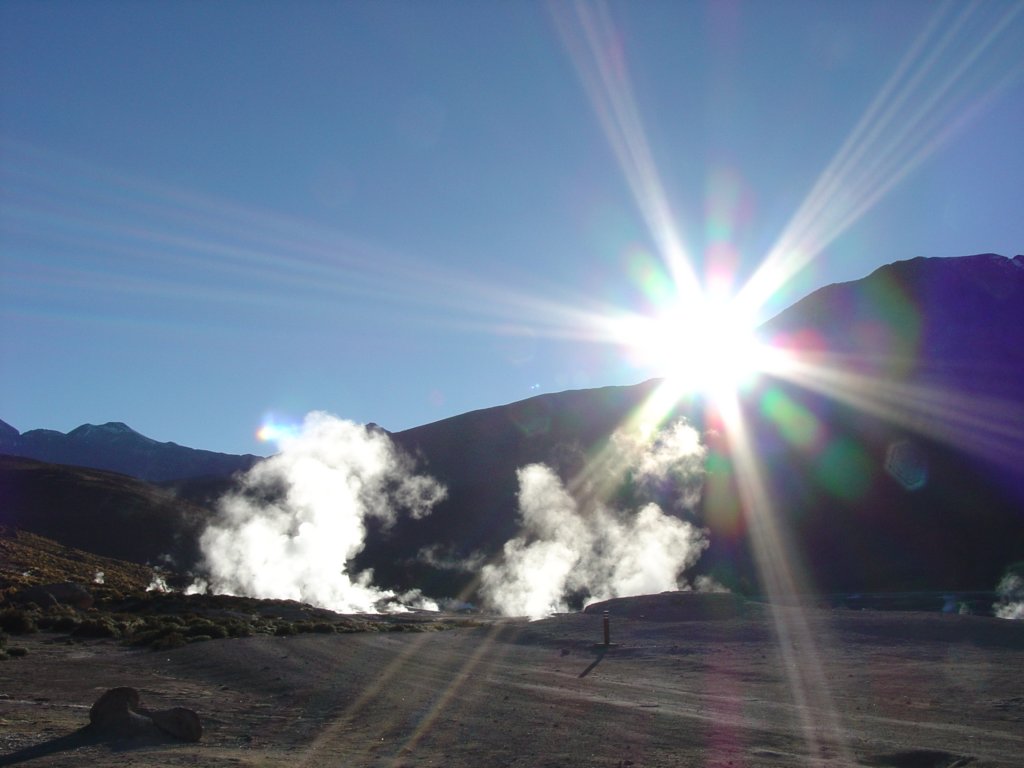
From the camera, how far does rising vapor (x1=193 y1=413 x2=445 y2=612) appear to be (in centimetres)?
5647

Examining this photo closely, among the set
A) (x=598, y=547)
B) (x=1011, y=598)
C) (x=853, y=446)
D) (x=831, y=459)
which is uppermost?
(x=853, y=446)

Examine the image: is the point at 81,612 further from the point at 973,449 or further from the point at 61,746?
the point at 973,449

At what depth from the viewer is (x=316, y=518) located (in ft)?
205

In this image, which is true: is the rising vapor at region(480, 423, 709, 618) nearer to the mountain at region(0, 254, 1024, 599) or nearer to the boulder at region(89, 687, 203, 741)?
the mountain at region(0, 254, 1024, 599)

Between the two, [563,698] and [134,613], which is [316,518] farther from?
[563,698]

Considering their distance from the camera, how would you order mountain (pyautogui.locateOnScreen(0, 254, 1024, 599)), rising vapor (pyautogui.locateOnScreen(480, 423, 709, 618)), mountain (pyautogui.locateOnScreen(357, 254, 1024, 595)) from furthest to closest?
mountain (pyautogui.locateOnScreen(0, 254, 1024, 599))
mountain (pyautogui.locateOnScreen(357, 254, 1024, 595))
rising vapor (pyautogui.locateOnScreen(480, 423, 709, 618))

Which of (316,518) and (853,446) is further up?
(853,446)

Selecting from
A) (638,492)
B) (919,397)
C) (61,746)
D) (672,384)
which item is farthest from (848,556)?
(61,746)

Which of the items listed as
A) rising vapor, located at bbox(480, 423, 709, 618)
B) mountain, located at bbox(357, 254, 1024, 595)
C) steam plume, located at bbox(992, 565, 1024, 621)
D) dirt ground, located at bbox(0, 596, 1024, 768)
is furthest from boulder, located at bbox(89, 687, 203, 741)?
mountain, located at bbox(357, 254, 1024, 595)

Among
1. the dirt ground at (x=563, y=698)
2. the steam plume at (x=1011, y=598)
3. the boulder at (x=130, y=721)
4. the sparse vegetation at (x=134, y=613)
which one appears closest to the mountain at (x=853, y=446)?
the steam plume at (x=1011, y=598)

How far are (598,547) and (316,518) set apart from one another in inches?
848

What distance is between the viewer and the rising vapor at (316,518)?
56469 mm

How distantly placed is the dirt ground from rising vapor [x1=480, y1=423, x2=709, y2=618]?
2521 centimetres

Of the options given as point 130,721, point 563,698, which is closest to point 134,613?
point 563,698
